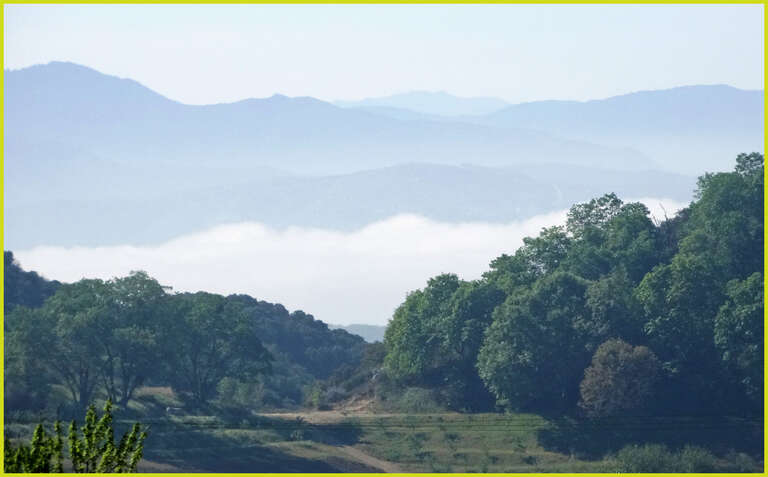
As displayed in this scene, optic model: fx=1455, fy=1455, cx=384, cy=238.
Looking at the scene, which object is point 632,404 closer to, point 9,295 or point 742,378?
point 742,378

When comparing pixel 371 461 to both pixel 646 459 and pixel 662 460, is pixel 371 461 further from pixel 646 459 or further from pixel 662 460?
pixel 662 460

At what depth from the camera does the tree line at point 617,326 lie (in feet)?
336

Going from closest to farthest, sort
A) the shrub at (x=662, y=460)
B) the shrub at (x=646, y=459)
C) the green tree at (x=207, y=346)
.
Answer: the shrub at (x=662, y=460)
the shrub at (x=646, y=459)
the green tree at (x=207, y=346)

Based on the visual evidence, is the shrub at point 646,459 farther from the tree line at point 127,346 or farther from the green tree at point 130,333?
the green tree at point 130,333

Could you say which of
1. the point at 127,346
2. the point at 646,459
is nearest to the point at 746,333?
the point at 646,459

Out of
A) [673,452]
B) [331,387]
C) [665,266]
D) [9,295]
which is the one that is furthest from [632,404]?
[9,295]

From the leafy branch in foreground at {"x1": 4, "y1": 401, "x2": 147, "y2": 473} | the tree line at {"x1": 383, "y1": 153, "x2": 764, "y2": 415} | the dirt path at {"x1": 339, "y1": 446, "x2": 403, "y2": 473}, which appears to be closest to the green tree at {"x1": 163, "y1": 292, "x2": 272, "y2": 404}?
the tree line at {"x1": 383, "y1": 153, "x2": 764, "y2": 415}

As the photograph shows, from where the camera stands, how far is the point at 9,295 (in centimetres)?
12688

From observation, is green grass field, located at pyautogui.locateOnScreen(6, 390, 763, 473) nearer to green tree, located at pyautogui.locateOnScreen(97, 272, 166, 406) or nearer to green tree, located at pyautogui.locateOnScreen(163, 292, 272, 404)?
green tree, located at pyautogui.locateOnScreen(97, 272, 166, 406)

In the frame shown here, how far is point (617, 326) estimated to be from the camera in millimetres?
107250

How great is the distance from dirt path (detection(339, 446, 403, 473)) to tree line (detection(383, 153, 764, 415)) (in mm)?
10172

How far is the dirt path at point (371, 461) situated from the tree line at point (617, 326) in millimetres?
10172

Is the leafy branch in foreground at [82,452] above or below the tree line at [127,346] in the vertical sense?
below

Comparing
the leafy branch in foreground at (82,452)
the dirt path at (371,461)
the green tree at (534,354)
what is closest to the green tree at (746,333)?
the green tree at (534,354)
